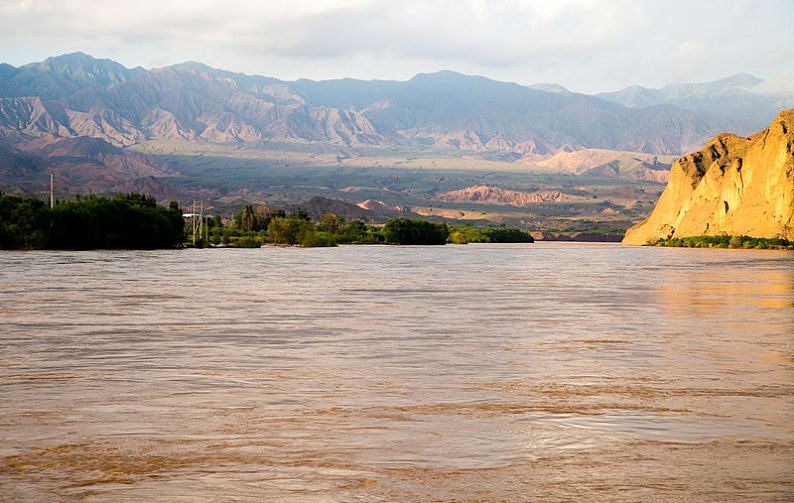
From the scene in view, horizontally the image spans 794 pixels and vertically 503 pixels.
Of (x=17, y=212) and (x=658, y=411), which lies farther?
(x=17, y=212)

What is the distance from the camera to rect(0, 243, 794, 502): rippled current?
12625mm

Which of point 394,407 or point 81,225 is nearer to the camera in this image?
point 394,407

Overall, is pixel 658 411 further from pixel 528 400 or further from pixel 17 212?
pixel 17 212

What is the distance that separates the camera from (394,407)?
59.1 feet

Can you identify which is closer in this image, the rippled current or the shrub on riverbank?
the rippled current

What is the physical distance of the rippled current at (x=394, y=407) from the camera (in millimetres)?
12625

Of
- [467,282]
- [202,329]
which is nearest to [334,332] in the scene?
[202,329]

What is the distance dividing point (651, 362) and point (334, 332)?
42.0ft

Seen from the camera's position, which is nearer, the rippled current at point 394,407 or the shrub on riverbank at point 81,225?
the rippled current at point 394,407

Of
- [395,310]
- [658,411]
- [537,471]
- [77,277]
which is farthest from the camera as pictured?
A: [77,277]

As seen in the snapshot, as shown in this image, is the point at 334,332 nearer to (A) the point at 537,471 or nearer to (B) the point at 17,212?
(A) the point at 537,471

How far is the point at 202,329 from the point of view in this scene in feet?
112

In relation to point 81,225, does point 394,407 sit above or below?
above

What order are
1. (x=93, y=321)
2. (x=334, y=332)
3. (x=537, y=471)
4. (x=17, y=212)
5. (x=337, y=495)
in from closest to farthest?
1. (x=337, y=495)
2. (x=537, y=471)
3. (x=334, y=332)
4. (x=93, y=321)
5. (x=17, y=212)
